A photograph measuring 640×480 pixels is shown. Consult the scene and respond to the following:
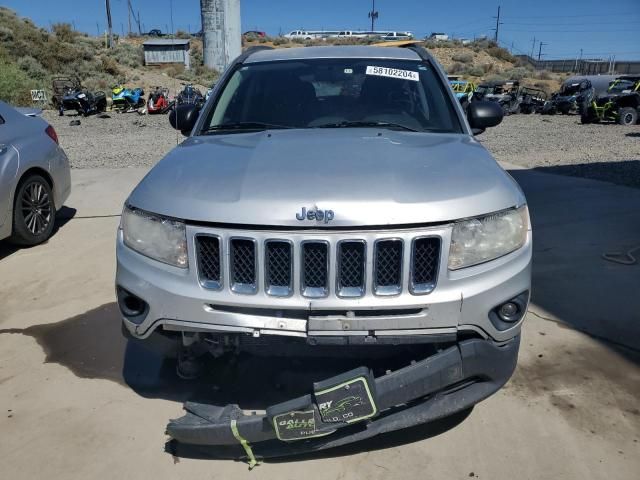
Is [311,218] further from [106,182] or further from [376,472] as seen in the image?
[106,182]

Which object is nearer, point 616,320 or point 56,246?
point 616,320

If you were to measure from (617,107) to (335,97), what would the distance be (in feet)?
66.1

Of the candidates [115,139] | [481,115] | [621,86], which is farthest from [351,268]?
[621,86]

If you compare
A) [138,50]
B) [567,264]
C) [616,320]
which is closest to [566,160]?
[567,264]

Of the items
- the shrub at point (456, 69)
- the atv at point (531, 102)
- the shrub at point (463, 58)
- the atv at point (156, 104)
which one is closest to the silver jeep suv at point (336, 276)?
the atv at point (156, 104)

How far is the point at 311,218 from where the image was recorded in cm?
224

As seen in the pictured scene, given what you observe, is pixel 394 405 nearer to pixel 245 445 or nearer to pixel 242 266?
pixel 245 445

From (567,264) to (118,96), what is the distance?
2343cm

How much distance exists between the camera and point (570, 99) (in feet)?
80.5

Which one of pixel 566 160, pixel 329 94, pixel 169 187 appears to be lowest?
pixel 566 160

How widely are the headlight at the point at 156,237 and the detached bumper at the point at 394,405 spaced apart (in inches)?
27.3

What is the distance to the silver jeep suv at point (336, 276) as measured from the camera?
7.40 feet

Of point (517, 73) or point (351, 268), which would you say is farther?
point (517, 73)

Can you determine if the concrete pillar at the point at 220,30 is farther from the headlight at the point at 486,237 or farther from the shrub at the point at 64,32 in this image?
the headlight at the point at 486,237
